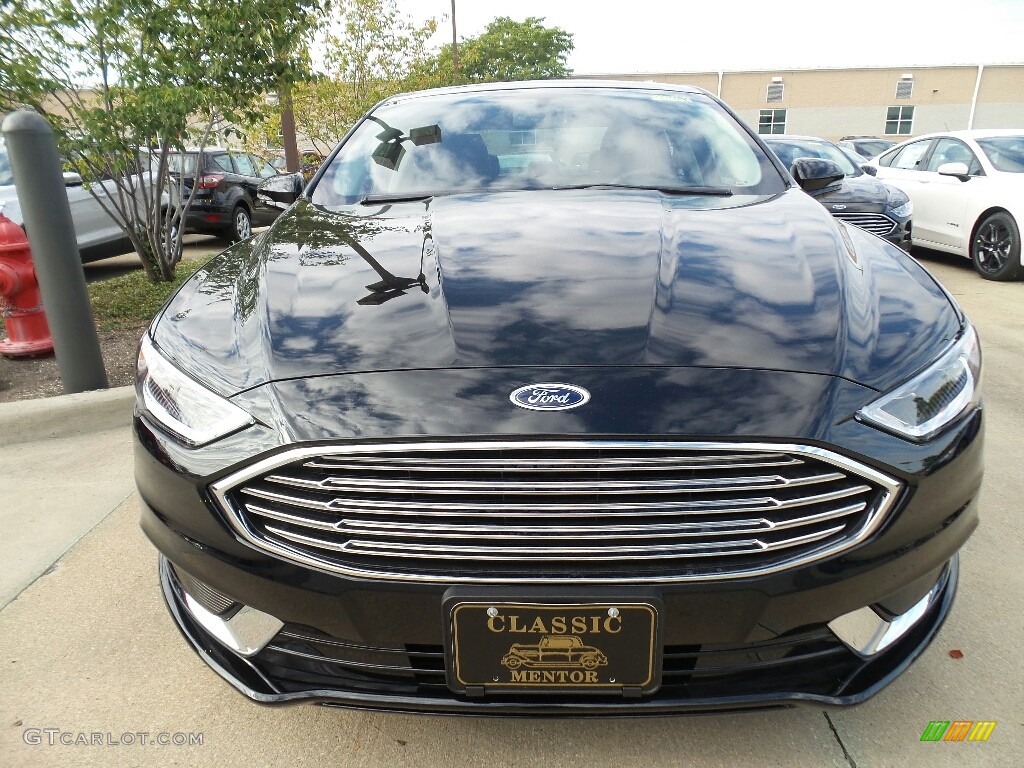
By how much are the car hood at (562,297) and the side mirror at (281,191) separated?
780mm

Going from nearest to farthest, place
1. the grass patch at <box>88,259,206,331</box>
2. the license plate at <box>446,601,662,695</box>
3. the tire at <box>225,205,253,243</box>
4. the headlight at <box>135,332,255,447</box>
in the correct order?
the license plate at <box>446,601,662,695</box>, the headlight at <box>135,332,255,447</box>, the grass patch at <box>88,259,206,331</box>, the tire at <box>225,205,253,243</box>

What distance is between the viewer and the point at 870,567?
1444 millimetres

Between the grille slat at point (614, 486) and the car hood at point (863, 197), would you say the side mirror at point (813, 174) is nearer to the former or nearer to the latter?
the grille slat at point (614, 486)

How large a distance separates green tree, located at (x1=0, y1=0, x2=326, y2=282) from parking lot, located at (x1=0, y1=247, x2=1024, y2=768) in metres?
3.42

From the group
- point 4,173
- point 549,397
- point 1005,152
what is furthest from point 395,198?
point 1005,152

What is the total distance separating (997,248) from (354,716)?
756 centimetres

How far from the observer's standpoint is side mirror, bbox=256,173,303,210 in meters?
3.10

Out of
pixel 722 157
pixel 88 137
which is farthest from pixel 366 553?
pixel 88 137

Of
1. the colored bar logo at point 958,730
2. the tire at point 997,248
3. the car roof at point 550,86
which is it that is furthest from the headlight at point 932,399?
the tire at point 997,248

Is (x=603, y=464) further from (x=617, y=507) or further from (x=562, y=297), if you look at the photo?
(x=562, y=297)

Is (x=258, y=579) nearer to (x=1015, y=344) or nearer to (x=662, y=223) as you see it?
(x=662, y=223)

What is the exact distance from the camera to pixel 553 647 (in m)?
1.41

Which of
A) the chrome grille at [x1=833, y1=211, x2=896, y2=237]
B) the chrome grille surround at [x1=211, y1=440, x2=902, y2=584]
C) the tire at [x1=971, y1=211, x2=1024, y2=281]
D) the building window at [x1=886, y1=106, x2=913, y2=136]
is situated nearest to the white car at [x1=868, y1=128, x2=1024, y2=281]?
the tire at [x1=971, y1=211, x2=1024, y2=281]

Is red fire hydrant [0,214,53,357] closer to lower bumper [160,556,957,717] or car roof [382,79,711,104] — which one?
car roof [382,79,711,104]
